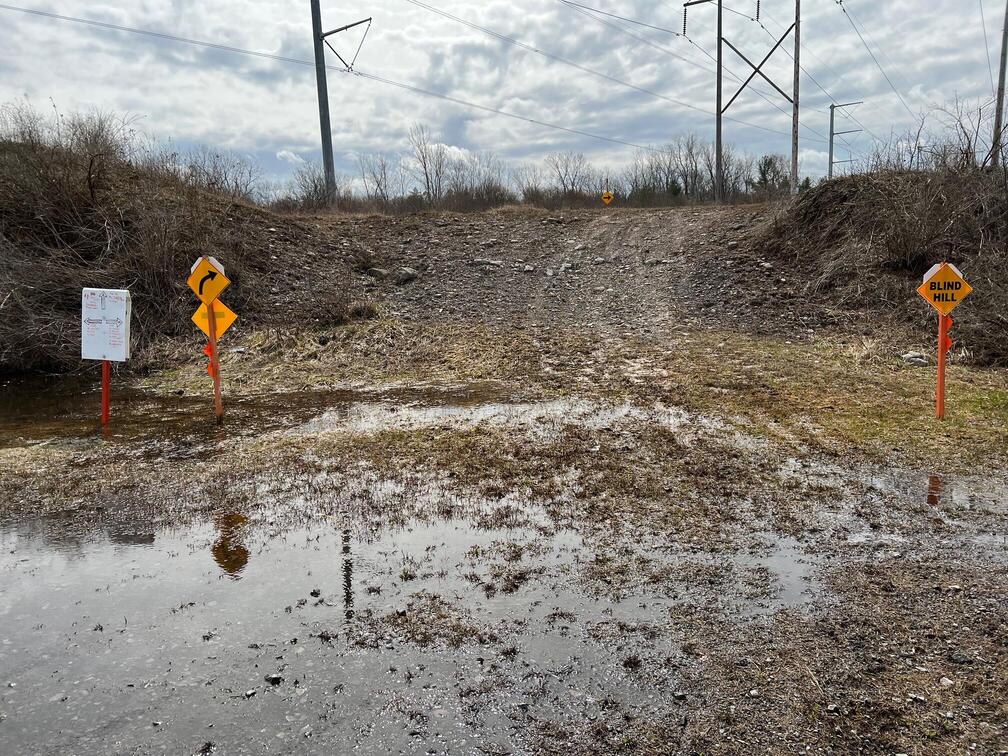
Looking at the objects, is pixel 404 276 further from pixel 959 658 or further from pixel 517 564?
pixel 959 658

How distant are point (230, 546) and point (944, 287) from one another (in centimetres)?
865

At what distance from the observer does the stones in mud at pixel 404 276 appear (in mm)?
18250

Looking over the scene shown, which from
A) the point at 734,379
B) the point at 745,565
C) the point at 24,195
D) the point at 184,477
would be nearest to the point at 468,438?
the point at 184,477

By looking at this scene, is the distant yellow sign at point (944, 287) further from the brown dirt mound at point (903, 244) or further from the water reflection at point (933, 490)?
the brown dirt mound at point (903, 244)

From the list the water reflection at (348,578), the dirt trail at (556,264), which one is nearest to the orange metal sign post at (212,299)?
the water reflection at (348,578)

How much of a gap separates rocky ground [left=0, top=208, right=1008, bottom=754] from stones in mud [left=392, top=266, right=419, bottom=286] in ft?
23.3

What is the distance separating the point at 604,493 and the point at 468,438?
234 centimetres

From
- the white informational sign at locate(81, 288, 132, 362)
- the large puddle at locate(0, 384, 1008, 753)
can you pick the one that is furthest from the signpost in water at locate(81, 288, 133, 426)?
the large puddle at locate(0, 384, 1008, 753)

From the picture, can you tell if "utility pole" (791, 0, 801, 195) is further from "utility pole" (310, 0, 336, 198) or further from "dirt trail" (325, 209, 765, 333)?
"utility pole" (310, 0, 336, 198)

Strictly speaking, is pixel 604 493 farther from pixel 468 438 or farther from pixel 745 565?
pixel 468 438

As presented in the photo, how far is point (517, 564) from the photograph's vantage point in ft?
16.3

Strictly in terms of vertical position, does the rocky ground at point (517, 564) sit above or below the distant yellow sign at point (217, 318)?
below

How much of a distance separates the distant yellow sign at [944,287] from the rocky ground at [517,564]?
54.7 inches

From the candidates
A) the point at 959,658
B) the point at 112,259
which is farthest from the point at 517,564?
the point at 112,259
